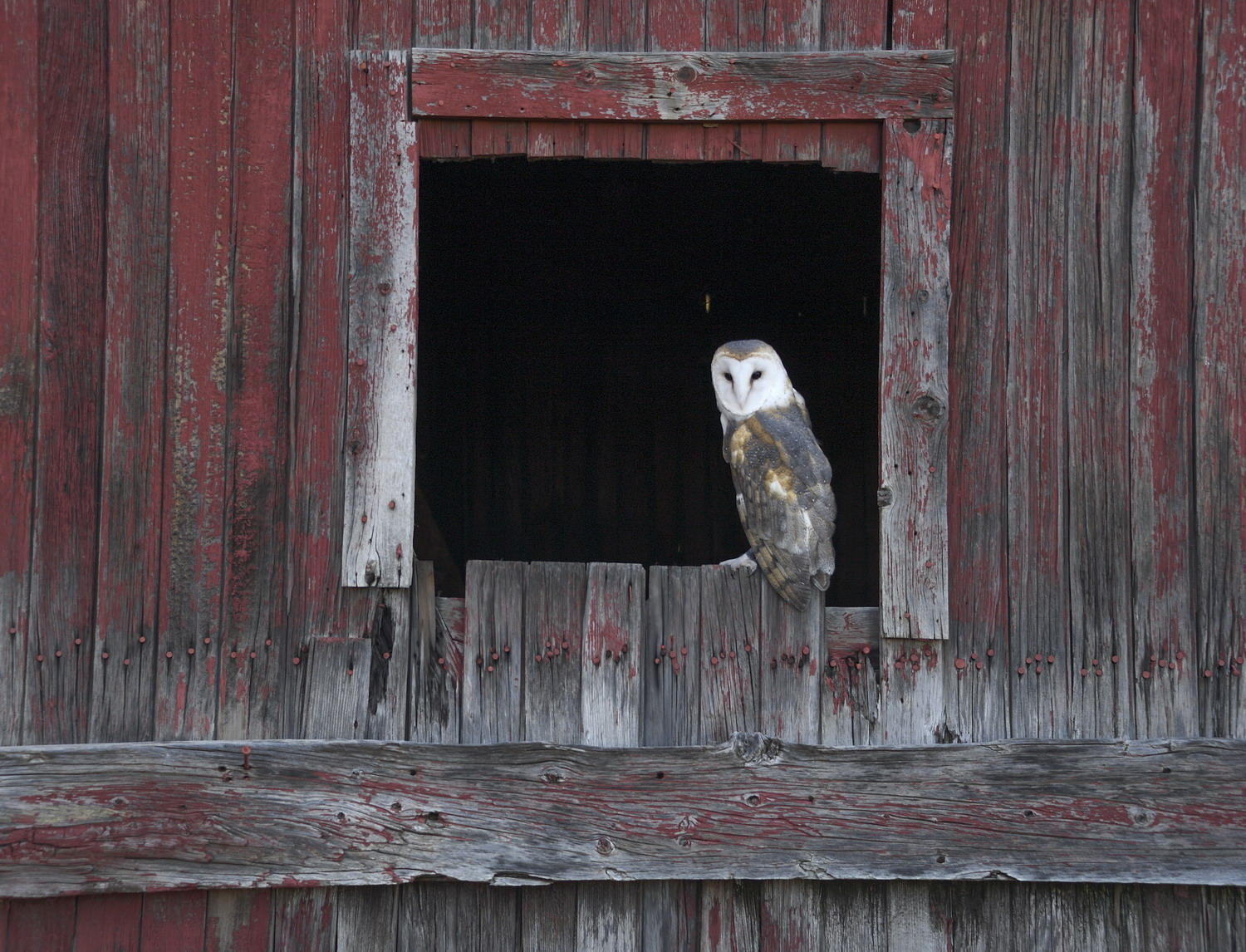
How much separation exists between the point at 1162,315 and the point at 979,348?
440 mm

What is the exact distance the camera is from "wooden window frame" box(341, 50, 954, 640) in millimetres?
2582

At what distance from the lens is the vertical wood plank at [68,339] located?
2582 millimetres

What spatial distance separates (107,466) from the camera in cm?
261

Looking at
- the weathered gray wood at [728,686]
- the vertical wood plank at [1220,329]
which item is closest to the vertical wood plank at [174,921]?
the weathered gray wood at [728,686]

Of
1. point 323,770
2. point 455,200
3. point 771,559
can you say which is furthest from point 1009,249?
point 455,200

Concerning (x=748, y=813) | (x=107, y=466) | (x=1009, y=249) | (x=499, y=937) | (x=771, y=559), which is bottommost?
(x=499, y=937)

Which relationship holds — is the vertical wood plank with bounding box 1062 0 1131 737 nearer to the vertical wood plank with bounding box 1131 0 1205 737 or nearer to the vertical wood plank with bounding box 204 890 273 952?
the vertical wood plank with bounding box 1131 0 1205 737

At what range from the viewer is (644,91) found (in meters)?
2.60

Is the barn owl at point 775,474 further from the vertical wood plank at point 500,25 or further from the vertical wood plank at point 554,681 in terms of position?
the vertical wood plank at point 500,25

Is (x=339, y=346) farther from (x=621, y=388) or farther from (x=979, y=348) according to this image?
(x=621, y=388)

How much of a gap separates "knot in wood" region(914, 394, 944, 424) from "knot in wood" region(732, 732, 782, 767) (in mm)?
820

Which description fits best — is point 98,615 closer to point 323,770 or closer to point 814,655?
point 323,770

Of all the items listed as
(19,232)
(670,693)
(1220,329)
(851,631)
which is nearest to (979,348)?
(1220,329)

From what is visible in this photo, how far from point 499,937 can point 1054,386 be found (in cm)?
183
